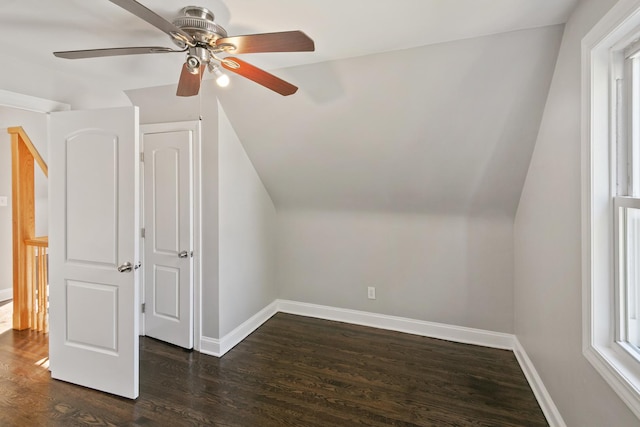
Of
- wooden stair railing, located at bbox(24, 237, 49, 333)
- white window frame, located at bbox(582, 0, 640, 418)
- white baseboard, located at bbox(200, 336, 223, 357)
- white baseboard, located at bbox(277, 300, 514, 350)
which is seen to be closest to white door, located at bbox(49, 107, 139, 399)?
white baseboard, located at bbox(200, 336, 223, 357)

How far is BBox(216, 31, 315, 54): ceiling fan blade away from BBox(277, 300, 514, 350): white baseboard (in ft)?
9.20

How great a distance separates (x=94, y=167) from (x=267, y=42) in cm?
169

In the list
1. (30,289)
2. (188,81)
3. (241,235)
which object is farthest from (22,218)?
(188,81)

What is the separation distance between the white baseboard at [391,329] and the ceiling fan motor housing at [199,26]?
2.35 metres

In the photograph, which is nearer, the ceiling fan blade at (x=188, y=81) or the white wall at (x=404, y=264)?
the ceiling fan blade at (x=188, y=81)

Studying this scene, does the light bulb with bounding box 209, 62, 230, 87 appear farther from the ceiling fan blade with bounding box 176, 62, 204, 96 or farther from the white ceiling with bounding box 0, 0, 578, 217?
the white ceiling with bounding box 0, 0, 578, 217

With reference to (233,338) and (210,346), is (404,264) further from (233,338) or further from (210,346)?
(210,346)

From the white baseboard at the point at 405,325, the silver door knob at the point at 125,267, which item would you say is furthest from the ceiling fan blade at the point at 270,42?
the white baseboard at the point at 405,325

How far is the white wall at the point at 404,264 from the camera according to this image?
3.01m

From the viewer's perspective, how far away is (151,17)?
1.24m

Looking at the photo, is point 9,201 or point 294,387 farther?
A: point 9,201

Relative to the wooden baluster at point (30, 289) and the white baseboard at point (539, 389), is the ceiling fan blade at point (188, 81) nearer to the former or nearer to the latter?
the wooden baluster at point (30, 289)

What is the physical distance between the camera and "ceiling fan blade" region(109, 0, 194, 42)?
3.63 feet

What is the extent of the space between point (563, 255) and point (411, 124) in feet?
4.28
